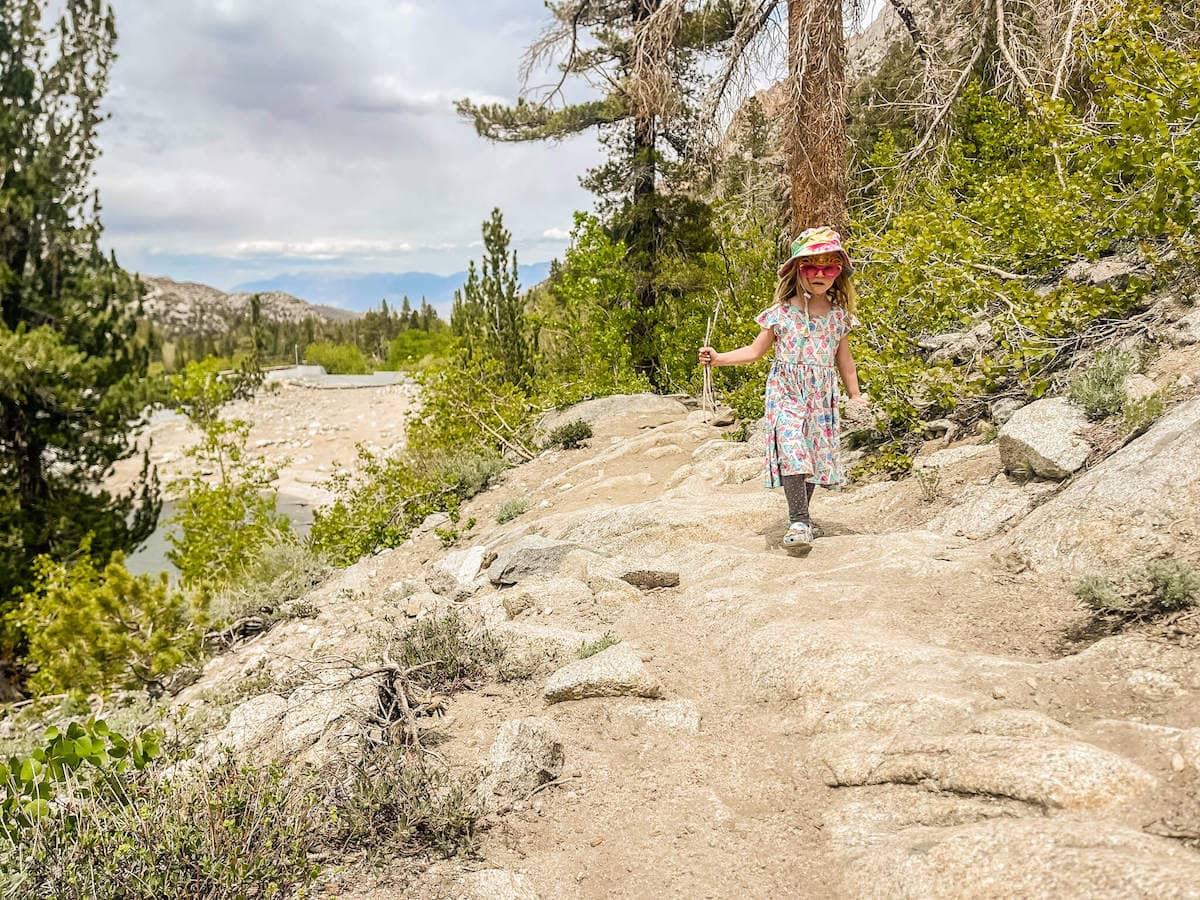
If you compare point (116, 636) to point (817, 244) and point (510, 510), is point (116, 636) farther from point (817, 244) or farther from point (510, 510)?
point (817, 244)

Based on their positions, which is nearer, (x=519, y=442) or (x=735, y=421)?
(x=735, y=421)

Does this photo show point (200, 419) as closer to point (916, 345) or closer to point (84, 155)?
point (84, 155)

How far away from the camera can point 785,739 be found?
3291mm

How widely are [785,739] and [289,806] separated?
1890 mm

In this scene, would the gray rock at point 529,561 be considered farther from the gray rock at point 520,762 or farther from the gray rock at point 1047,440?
the gray rock at point 1047,440

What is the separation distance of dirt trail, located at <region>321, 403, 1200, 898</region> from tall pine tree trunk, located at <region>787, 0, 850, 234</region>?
490cm

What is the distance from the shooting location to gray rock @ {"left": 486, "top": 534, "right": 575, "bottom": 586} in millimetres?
6051

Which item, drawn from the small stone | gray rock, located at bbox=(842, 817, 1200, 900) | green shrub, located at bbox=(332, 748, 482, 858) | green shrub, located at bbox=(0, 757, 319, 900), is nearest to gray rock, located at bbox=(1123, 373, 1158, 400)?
the small stone

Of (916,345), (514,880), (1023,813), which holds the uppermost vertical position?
(916,345)

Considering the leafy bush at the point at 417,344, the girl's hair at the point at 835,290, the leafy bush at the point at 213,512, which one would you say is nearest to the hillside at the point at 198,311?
the leafy bush at the point at 417,344

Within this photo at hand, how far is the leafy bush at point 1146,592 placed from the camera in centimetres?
322

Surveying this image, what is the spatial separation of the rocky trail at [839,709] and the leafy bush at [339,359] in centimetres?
6517

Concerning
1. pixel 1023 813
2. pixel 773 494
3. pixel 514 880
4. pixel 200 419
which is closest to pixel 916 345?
pixel 773 494

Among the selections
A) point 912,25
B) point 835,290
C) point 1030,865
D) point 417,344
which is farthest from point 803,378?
point 417,344
